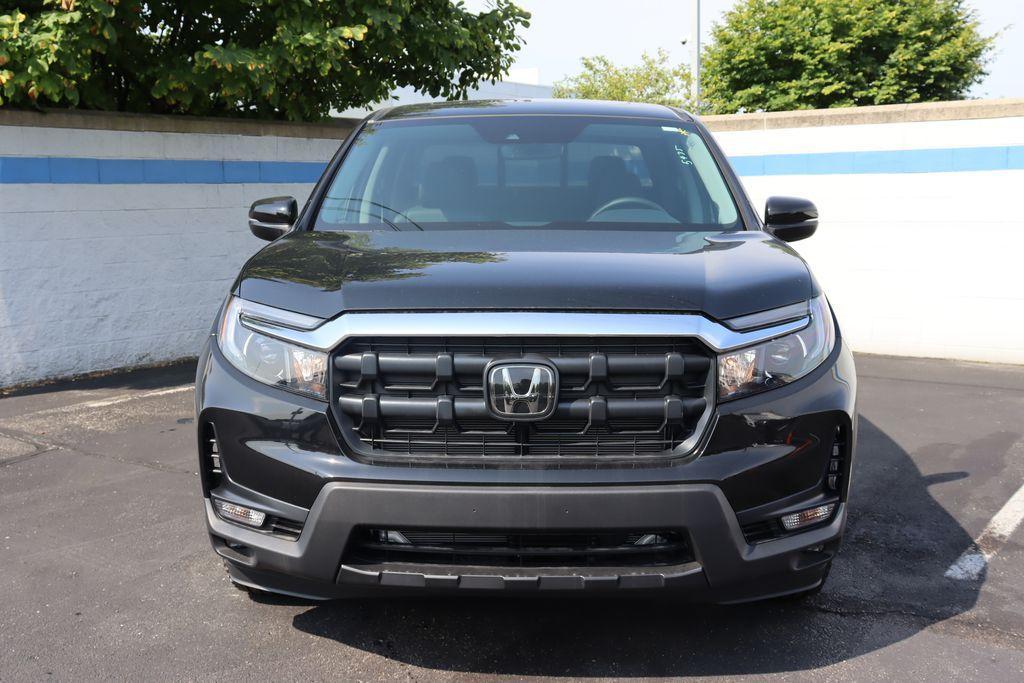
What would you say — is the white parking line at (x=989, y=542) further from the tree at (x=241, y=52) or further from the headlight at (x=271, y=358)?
the tree at (x=241, y=52)

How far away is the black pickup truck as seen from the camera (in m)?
2.69

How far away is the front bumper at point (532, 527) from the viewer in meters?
2.65

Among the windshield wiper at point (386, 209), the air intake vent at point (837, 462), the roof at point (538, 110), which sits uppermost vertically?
the roof at point (538, 110)

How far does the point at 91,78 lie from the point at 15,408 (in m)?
2.74

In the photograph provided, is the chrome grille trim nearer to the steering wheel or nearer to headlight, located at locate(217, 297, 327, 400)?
headlight, located at locate(217, 297, 327, 400)

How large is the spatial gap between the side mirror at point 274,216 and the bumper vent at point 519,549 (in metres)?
1.71

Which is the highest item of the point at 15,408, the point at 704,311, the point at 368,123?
the point at 368,123

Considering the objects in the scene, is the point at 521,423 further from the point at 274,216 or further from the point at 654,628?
the point at 274,216

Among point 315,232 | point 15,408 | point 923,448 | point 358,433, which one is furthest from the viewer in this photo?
point 15,408

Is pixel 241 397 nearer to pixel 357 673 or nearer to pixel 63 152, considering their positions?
pixel 357 673

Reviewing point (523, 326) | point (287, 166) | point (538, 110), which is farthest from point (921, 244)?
point (523, 326)

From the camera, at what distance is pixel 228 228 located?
345 inches

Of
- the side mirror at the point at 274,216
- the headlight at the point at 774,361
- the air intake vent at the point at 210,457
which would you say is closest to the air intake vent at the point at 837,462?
the headlight at the point at 774,361

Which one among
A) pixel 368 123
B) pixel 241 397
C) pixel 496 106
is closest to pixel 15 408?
pixel 368 123
